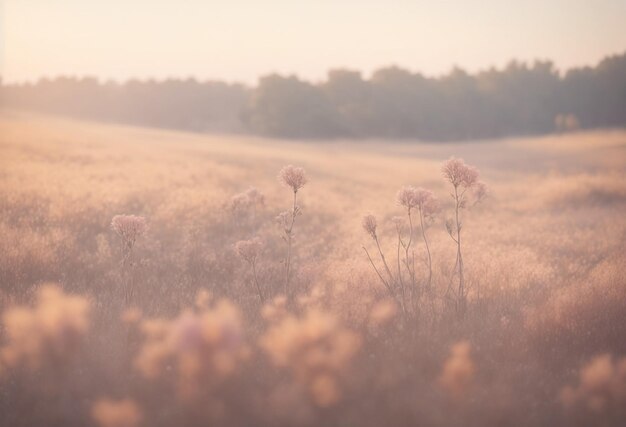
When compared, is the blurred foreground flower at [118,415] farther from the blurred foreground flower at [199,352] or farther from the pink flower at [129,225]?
the pink flower at [129,225]

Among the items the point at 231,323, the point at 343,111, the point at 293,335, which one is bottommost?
the point at 293,335

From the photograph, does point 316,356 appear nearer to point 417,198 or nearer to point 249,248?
point 249,248

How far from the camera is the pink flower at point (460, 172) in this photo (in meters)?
5.29

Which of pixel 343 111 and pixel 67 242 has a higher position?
pixel 343 111

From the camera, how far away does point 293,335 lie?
3.91m

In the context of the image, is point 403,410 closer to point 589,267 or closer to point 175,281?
point 175,281

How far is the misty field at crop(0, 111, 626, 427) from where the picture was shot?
3.70 metres

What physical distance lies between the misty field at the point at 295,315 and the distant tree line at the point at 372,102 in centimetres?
3872

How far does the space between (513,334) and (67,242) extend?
7.07 m

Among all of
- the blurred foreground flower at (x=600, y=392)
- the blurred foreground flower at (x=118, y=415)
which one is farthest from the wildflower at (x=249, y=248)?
the blurred foreground flower at (x=600, y=392)

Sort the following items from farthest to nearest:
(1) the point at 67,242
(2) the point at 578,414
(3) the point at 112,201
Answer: (3) the point at 112,201, (1) the point at 67,242, (2) the point at 578,414

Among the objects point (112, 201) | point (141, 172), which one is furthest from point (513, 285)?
point (141, 172)

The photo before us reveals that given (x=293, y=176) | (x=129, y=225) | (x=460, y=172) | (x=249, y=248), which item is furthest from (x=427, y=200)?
(x=129, y=225)

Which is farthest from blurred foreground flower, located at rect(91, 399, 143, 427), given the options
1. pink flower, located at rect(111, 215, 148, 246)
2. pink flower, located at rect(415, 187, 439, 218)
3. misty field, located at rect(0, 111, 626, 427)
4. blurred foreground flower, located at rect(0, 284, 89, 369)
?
pink flower, located at rect(415, 187, 439, 218)
